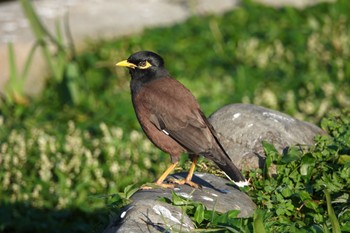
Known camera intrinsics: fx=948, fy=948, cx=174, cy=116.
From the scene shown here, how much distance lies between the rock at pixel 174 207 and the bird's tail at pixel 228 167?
2.8 inches

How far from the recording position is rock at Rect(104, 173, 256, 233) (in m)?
4.96

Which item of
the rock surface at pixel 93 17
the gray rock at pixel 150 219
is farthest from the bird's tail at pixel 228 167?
the rock surface at pixel 93 17

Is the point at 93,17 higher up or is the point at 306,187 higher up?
the point at 306,187

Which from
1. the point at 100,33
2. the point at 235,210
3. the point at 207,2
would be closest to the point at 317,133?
the point at 235,210

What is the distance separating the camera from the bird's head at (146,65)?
652 centimetres

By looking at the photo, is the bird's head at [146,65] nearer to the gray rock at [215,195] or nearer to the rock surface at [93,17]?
the gray rock at [215,195]

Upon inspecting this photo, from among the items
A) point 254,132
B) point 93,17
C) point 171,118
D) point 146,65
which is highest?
point 146,65

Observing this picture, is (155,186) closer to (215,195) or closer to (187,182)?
(187,182)

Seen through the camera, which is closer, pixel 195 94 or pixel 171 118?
pixel 171 118

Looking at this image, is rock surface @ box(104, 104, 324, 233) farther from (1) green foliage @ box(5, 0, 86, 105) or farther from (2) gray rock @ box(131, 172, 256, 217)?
(1) green foliage @ box(5, 0, 86, 105)

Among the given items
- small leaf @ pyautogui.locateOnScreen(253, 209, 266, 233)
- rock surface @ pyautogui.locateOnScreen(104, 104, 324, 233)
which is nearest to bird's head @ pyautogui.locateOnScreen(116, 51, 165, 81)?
rock surface @ pyautogui.locateOnScreen(104, 104, 324, 233)

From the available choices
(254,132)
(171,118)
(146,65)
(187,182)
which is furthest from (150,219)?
(146,65)

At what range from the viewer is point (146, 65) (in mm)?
6523

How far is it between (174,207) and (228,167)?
711 millimetres
